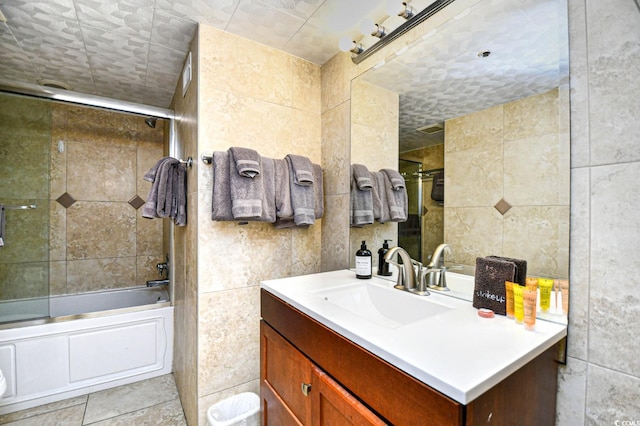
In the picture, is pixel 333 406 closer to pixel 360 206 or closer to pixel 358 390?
pixel 358 390

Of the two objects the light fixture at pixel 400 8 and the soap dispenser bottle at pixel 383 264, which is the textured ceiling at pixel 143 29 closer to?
the light fixture at pixel 400 8

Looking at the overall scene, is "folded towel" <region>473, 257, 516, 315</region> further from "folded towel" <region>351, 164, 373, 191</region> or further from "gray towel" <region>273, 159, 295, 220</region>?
"gray towel" <region>273, 159, 295, 220</region>

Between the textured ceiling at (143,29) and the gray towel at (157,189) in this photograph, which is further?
the gray towel at (157,189)

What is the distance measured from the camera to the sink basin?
101 centimetres

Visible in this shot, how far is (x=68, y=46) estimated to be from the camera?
5.15 feet

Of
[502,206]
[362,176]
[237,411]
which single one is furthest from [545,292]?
[237,411]

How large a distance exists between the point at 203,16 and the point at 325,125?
2.65 feet

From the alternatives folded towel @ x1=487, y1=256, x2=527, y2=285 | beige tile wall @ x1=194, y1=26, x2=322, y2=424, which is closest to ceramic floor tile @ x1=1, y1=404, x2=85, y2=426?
beige tile wall @ x1=194, y1=26, x2=322, y2=424

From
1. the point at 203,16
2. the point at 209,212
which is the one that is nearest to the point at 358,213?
the point at 209,212

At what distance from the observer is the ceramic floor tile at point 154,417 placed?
1636 millimetres

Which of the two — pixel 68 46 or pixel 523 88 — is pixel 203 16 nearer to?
pixel 68 46

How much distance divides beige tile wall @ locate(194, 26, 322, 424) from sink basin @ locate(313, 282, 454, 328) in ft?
1.73

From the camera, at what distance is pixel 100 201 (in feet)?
8.84

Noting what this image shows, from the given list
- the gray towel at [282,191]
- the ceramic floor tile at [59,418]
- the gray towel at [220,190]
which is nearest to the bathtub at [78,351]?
the ceramic floor tile at [59,418]
